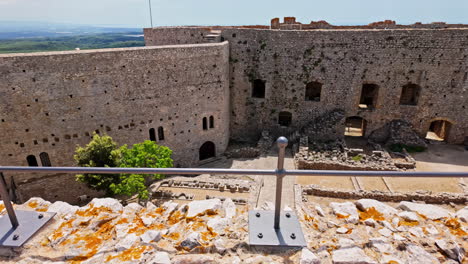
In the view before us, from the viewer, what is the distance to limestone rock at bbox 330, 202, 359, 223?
12.7 ft

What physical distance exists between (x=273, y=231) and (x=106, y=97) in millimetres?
12775

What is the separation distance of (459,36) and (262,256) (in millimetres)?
20522

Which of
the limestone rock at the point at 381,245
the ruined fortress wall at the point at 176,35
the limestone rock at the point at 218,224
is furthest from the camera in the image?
the ruined fortress wall at the point at 176,35

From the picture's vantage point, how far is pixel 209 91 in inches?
679

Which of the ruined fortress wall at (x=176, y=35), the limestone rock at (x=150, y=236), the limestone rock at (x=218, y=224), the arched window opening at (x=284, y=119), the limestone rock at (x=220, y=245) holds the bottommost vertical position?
the arched window opening at (x=284, y=119)

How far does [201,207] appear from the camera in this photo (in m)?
4.23

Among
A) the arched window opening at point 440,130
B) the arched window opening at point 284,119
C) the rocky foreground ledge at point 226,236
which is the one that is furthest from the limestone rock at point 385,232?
the arched window opening at point 440,130

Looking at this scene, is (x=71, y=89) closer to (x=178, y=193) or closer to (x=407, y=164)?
(x=178, y=193)

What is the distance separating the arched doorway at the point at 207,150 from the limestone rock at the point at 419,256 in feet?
53.2

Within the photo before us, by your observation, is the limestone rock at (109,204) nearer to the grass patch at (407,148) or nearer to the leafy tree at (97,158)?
the leafy tree at (97,158)

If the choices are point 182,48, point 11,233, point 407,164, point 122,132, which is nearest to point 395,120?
point 407,164

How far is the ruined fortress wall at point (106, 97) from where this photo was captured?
1203 centimetres

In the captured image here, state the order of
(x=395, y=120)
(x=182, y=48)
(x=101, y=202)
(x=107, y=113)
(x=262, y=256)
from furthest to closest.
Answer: (x=395, y=120) → (x=182, y=48) → (x=107, y=113) → (x=101, y=202) → (x=262, y=256)

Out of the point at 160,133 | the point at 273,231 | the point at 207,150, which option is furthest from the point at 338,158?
the point at 273,231
